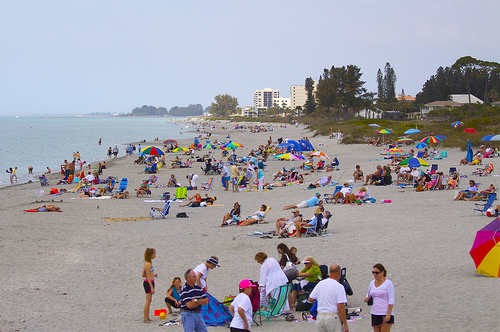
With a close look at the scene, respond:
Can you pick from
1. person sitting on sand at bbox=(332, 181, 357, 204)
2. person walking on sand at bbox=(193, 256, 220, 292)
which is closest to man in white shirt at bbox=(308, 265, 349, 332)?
person walking on sand at bbox=(193, 256, 220, 292)

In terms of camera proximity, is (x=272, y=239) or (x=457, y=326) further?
(x=272, y=239)

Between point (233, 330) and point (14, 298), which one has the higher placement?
point (233, 330)

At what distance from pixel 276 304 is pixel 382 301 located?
1.91 m

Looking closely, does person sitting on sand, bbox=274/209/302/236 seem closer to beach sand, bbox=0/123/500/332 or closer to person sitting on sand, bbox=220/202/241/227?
beach sand, bbox=0/123/500/332

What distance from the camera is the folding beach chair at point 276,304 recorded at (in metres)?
6.37

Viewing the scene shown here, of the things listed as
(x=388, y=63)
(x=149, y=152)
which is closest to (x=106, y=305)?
(x=149, y=152)

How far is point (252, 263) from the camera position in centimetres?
924

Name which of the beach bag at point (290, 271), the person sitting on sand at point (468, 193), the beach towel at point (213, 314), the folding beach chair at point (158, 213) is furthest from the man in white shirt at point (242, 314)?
the person sitting on sand at point (468, 193)

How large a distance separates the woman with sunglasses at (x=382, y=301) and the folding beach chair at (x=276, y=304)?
168 centimetres

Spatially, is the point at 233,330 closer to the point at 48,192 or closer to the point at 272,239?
→ the point at 272,239

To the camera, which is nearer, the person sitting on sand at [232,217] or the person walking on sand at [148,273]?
the person walking on sand at [148,273]

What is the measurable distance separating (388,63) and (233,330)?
9412 centimetres

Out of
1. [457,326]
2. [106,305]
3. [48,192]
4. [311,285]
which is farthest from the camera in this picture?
[48,192]

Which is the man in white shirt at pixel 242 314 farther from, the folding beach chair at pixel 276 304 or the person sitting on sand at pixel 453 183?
the person sitting on sand at pixel 453 183
